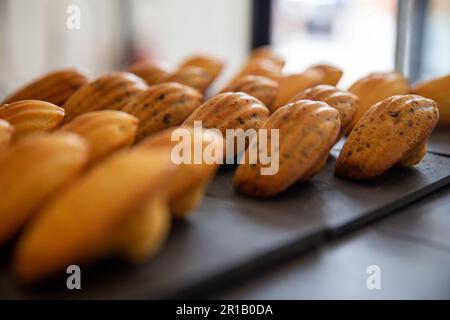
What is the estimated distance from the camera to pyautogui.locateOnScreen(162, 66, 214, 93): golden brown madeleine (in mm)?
1078

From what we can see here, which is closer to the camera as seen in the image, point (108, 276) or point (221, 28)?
point (108, 276)

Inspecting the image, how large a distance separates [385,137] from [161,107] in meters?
0.30

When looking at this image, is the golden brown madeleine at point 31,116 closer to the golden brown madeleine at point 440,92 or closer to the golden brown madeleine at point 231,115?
the golden brown madeleine at point 231,115

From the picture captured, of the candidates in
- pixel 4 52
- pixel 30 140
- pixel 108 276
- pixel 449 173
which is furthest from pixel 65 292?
pixel 4 52

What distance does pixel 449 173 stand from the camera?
0.82m

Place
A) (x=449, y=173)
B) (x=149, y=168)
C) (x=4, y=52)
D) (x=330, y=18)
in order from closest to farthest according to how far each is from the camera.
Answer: (x=149, y=168)
(x=449, y=173)
(x=4, y=52)
(x=330, y=18)

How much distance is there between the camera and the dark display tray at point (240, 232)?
0.48 metres

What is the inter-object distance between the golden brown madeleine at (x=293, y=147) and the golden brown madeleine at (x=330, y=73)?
1.29 feet

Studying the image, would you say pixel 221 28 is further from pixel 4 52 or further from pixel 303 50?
pixel 4 52

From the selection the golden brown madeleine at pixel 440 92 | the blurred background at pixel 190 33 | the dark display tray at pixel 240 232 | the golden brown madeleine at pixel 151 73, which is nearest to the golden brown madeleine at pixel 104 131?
the dark display tray at pixel 240 232

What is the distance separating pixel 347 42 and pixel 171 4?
3.08ft

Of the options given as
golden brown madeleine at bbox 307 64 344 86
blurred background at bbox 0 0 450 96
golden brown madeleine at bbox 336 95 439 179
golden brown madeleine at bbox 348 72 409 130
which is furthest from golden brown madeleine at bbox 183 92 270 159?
blurred background at bbox 0 0 450 96

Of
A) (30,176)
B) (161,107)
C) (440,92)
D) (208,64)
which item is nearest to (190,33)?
(208,64)

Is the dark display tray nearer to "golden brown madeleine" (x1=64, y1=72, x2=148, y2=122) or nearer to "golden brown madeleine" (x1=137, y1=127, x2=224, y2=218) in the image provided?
"golden brown madeleine" (x1=137, y1=127, x2=224, y2=218)
